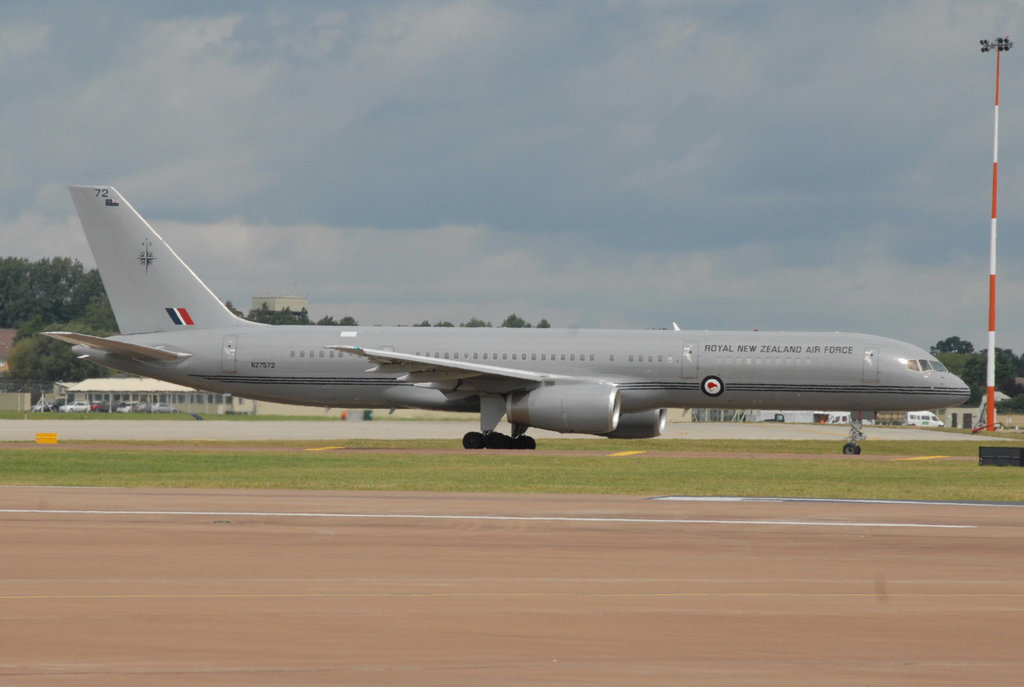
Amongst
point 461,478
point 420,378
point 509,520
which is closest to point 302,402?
point 420,378

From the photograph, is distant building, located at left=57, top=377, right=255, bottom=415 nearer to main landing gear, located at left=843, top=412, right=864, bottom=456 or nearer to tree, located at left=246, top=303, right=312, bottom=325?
tree, located at left=246, top=303, right=312, bottom=325

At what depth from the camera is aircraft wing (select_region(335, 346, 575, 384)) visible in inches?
1551

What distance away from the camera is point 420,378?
41094 mm

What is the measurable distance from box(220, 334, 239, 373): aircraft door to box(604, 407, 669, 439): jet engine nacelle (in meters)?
11.9

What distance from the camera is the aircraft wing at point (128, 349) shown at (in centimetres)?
4206

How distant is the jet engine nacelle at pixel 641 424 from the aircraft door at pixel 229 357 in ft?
39.1

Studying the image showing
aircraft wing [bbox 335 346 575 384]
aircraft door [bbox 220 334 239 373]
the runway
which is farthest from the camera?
aircraft door [bbox 220 334 239 373]

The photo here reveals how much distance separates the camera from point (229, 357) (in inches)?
1708

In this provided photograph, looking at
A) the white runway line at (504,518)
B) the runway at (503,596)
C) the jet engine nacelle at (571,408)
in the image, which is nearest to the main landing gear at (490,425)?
the jet engine nacelle at (571,408)

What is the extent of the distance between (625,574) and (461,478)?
1438 cm

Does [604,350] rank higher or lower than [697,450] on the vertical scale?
higher

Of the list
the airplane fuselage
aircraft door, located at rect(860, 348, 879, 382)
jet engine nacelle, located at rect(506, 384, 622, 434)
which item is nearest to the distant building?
the airplane fuselage

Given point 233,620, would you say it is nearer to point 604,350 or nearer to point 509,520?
point 509,520

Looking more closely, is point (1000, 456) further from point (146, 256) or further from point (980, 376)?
point (980, 376)
